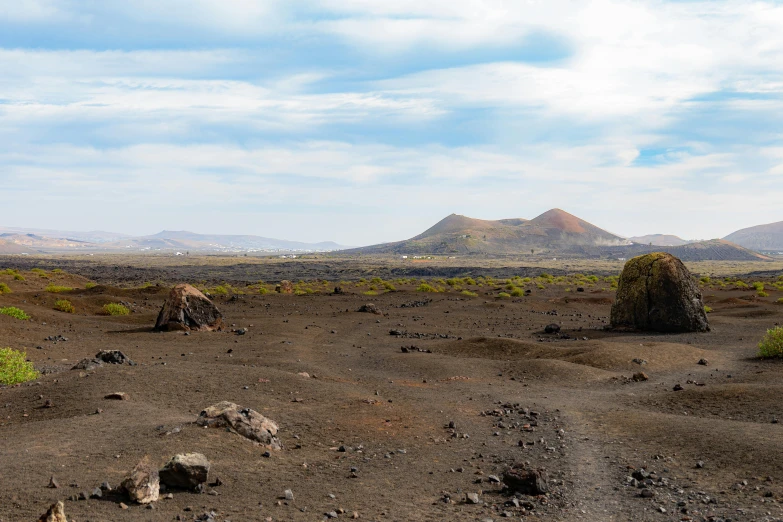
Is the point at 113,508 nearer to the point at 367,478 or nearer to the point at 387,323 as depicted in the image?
the point at 367,478

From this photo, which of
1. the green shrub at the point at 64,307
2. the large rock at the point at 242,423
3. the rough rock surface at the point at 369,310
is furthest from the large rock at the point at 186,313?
the large rock at the point at 242,423

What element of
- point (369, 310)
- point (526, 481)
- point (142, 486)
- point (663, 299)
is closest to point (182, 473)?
point (142, 486)

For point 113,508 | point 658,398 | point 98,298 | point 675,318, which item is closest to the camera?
point 113,508

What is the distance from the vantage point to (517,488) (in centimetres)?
919

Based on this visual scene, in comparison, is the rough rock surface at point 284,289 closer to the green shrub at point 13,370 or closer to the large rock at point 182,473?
the green shrub at point 13,370

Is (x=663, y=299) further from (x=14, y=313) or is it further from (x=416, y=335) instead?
(x=14, y=313)

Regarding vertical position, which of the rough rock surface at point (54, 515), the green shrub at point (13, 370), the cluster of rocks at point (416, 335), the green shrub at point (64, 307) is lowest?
the cluster of rocks at point (416, 335)

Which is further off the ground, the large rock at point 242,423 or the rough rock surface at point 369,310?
the large rock at point 242,423

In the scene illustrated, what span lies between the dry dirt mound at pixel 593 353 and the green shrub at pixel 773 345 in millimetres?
1787

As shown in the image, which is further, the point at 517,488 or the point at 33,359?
the point at 33,359

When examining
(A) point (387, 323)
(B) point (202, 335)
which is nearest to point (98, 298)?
(B) point (202, 335)

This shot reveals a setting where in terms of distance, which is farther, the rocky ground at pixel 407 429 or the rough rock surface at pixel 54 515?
the rocky ground at pixel 407 429

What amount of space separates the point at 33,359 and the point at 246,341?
27.7 ft

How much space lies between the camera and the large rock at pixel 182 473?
27.1 ft
